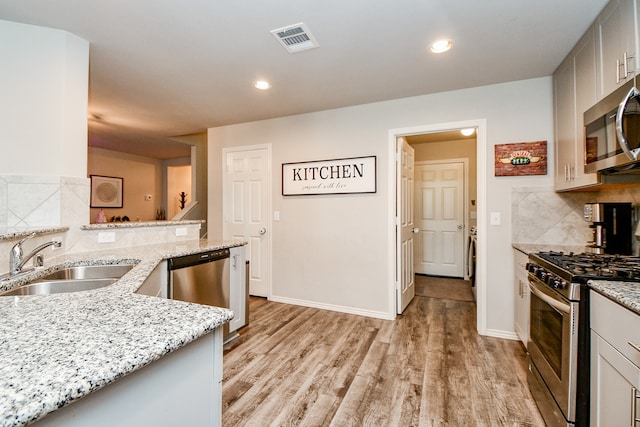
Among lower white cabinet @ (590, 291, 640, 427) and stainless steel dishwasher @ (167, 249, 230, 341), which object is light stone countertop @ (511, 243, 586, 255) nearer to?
lower white cabinet @ (590, 291, 640, 427)

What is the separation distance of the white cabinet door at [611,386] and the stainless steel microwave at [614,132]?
2.82 ft

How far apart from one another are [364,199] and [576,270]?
2.06 m

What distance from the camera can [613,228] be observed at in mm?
2033

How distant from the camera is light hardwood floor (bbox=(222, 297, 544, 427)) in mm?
1705

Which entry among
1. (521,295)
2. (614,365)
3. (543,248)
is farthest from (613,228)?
(614,365)

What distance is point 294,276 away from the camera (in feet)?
12.1

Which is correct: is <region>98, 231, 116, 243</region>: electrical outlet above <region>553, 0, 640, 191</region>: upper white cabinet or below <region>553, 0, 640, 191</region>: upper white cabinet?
below

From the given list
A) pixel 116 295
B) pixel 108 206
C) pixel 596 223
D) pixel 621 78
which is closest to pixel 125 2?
pixel 116 295

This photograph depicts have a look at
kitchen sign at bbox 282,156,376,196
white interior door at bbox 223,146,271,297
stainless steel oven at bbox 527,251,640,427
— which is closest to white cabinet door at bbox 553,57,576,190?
stainless steel oven at bbox 527,251,640,427

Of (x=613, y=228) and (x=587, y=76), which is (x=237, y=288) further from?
(x=587, y=76)

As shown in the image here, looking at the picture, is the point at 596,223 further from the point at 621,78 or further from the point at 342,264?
the point at 342,264

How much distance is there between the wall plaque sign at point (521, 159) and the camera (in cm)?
262

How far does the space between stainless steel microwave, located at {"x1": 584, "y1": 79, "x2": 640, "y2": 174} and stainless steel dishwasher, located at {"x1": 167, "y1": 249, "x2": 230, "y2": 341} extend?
8.52 feet

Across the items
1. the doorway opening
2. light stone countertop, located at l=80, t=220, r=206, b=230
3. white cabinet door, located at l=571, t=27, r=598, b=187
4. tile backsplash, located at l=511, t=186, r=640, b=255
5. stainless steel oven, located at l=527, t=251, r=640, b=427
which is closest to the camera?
stainless steel oven, located at l=527, t=251, r=640, b=427
